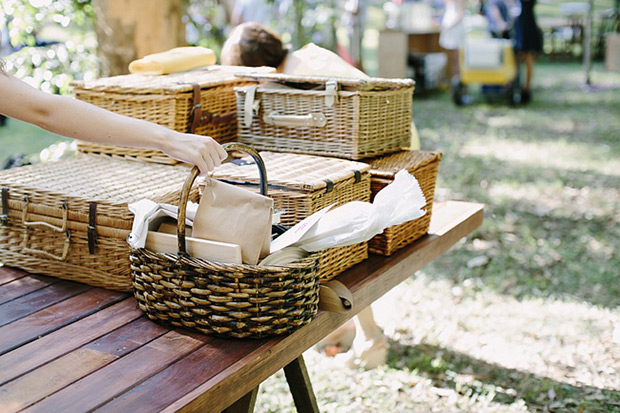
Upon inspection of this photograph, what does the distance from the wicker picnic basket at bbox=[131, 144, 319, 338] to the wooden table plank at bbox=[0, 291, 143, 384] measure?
117 mm

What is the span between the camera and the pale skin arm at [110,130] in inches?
55.7

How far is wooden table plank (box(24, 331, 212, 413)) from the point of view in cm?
123

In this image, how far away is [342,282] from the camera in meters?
1.83

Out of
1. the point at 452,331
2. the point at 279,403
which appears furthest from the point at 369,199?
the point at 452,331

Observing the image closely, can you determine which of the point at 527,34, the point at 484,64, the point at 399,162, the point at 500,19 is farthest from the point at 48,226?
the point at 500,19

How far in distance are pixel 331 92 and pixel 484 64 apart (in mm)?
6380

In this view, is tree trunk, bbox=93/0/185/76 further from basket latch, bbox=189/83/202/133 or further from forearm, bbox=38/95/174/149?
forearm, bbox=38/95/174/149

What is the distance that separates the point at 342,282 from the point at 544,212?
10.1ft

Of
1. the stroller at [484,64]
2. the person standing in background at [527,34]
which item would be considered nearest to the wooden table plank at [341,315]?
the stroller at [484,64]

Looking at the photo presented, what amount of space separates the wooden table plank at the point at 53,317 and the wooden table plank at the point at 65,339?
2cm

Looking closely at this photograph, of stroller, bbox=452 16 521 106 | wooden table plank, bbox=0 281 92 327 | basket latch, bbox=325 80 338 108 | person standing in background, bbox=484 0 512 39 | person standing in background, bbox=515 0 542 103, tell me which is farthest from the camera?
person standing in background, bbox=484 0 512 39

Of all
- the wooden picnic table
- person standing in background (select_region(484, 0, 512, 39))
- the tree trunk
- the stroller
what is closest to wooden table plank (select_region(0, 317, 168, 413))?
the wooden picnic table

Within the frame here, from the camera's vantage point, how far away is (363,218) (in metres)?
1.47

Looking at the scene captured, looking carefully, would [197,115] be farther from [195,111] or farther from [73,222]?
[73,222]
